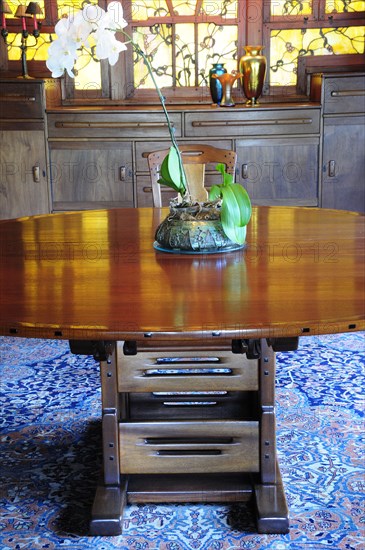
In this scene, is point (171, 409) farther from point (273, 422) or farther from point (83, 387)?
point (83, 387)

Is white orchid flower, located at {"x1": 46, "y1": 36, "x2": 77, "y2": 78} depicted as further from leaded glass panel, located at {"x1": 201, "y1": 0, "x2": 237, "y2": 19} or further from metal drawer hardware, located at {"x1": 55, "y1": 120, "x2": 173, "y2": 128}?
leaded glass panel, located at {"x1": 201, "y1": 0, "x2": 237, "y2": 19}

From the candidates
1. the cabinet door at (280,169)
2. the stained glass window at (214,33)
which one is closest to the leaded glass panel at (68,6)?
the stained glass window at (214,33)

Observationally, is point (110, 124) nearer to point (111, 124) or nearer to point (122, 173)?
point (111, 124)

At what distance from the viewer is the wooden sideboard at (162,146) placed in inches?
180

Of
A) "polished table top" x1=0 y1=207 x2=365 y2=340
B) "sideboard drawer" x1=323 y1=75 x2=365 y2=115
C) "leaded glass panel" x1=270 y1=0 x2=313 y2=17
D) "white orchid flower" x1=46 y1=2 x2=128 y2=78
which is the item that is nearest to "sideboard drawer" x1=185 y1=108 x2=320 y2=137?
"sideboard drawer" x1=323 y1=75 x2=365 y2=115

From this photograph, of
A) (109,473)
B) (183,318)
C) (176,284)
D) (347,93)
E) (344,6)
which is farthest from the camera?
(344,6)

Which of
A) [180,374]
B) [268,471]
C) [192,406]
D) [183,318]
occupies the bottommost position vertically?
[268,471]

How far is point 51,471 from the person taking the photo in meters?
2.17

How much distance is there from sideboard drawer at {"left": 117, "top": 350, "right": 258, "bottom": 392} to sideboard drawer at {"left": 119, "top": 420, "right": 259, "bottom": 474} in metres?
0.10

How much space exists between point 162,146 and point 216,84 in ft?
1.80

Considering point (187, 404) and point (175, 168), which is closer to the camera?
point (175, 168)

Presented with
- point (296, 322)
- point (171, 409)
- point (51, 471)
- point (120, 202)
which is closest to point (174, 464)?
point (171, 409)

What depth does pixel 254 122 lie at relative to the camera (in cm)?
459

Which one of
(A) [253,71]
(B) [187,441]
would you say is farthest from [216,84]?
(B) [187,441]
